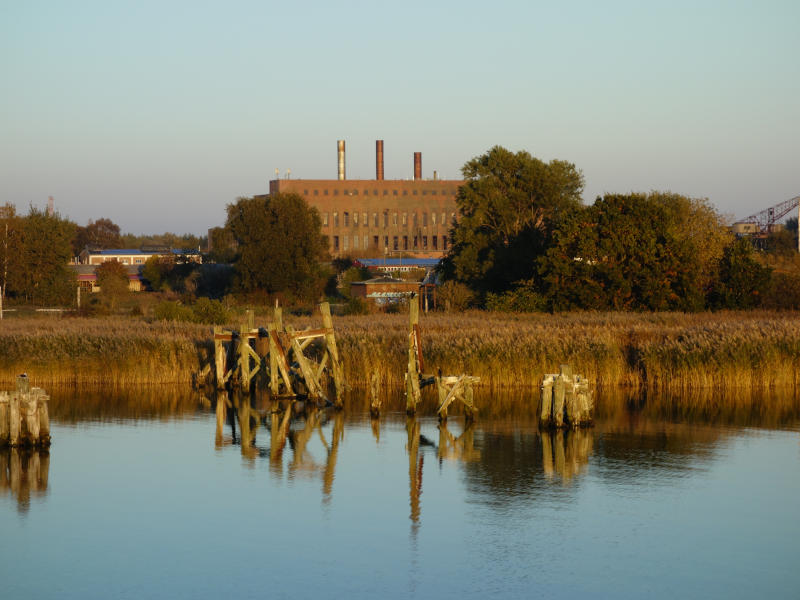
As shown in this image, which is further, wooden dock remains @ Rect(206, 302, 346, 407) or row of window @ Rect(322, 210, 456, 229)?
row of window @ Rect(322, 210, 456, 229)

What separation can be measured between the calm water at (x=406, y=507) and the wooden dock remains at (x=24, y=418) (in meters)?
0.48

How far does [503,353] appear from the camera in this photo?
3575cm

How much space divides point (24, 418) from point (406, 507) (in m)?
10.1

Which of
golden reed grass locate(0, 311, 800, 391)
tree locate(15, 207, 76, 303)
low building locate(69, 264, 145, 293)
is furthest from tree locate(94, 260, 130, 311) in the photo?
golden reed grass locate(0, 311, 800, 391)

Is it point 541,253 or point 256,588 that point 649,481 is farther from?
point 541,253

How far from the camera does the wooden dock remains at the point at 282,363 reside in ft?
107

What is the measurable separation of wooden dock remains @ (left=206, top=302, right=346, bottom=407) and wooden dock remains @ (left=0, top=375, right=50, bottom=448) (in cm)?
848

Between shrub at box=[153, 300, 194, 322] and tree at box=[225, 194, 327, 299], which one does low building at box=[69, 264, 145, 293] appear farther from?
shrub at box=[153, 300, 194, 322]

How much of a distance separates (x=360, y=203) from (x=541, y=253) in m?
118

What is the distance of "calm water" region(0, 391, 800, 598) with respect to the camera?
15750mm

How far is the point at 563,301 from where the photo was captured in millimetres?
54375

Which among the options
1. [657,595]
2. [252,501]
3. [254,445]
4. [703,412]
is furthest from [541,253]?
[657,595]

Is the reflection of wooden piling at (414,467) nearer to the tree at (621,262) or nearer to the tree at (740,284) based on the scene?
the tree at (621,262)

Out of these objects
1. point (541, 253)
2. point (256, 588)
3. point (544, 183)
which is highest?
point (544, 183)
